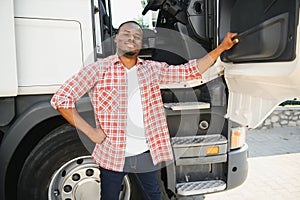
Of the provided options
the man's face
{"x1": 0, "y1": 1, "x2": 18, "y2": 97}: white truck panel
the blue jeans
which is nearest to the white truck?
{"x1": 0, "y1": 1, "x2": 18, "y2": 97}: white truck panel

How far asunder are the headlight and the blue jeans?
0.86 metres

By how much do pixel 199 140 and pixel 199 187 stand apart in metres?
0.40

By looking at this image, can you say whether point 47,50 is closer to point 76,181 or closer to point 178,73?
point 178,73

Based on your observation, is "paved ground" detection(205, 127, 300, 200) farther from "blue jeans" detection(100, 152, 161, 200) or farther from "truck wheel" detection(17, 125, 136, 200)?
"truck wheel" detection(17, 125, 136, 200)

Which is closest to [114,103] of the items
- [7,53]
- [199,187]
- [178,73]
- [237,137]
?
[178,73]

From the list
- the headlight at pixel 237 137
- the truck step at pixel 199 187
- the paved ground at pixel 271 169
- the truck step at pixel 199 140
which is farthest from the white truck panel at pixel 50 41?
the paved ground at pixel 271 169

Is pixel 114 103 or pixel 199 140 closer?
pixel 114 103

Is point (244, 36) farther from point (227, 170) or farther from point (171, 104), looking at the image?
point (227, 170)

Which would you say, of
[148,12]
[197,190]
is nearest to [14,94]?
[197,190]

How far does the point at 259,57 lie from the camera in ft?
6.66

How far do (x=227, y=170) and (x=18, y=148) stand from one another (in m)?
1.75

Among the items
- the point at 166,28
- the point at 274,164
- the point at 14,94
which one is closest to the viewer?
the point at 14,94

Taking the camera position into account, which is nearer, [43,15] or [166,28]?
[43,15]

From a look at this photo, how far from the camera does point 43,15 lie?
211 centimetres
